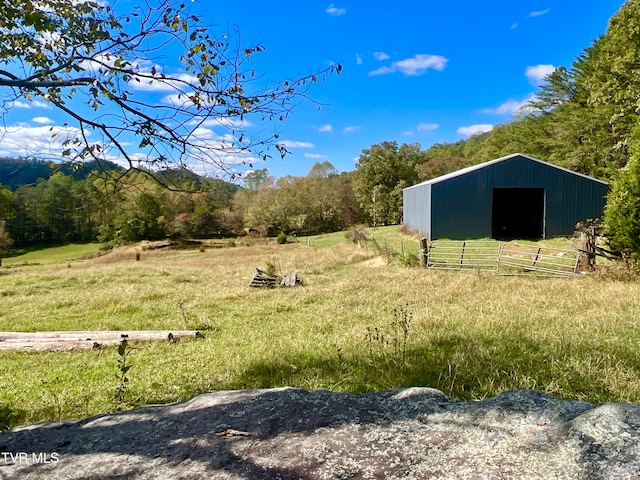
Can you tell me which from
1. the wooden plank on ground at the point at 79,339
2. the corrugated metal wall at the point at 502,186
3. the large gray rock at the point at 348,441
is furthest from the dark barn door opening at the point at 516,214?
the large gray rock at the point at 348,441

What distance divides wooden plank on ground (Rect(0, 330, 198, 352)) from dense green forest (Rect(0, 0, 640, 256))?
1.93 m

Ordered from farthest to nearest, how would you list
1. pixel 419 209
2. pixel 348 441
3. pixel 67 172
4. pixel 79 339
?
pixel 419 209, pixel 79 339, pixel 67 172, pixel 348 441

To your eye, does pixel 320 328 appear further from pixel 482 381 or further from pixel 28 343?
pixel 28 343

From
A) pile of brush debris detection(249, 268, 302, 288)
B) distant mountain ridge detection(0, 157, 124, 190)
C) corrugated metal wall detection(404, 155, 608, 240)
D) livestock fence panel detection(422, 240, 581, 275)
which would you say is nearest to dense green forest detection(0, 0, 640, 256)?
distant mountain ridge detection(0, 157, 124, 190)

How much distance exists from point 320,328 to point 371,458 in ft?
16.7

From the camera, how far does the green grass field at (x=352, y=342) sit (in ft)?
11.8

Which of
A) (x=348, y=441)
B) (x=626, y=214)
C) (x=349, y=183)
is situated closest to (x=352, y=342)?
(x=348, y=441)

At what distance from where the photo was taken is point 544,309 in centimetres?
648

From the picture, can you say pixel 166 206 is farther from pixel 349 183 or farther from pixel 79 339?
pixel 349 183

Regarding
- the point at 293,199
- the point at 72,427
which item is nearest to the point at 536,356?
the point at 72,427

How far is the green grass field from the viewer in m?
3.59

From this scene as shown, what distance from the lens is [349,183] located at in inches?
2196

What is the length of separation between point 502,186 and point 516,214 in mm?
5614

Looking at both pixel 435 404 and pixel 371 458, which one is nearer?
pixel 371 458
